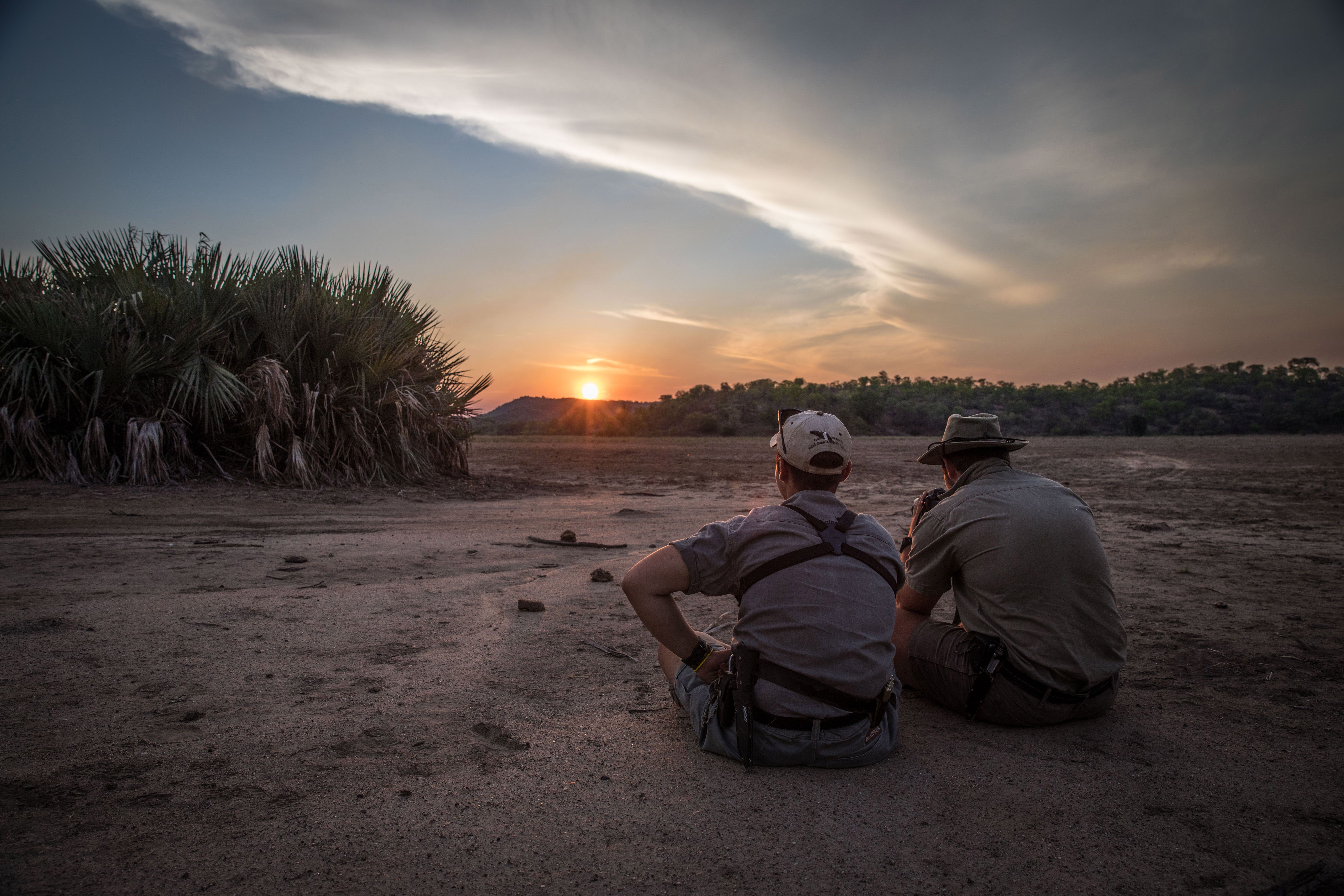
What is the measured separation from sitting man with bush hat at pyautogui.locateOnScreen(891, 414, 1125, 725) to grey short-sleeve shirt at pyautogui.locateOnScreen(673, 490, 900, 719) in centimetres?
62

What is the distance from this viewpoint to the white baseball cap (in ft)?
8.10

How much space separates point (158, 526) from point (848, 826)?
728cm

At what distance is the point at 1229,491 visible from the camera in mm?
11070

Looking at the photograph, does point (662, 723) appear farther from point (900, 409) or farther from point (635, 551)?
point (900, 409)

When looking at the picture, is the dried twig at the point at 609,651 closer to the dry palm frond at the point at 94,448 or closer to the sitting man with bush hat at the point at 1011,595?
the sitting man with bush hat at the point at 1011,595

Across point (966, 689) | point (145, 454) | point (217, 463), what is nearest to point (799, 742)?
point (966, 689)

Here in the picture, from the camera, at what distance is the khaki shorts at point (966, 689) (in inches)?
111

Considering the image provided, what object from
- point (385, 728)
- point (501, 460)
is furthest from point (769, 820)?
point (501, 460)

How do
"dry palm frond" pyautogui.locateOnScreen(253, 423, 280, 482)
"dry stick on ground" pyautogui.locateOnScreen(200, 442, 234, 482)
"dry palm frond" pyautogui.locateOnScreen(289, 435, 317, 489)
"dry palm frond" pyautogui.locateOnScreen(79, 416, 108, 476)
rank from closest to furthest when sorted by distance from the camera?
"dry palm frond" pyautogui.locateOnScreen(79, 416, 108, 476) → "dry stick on ground" pyautogui.locateOnScreen(200, 442, 234, 482) → "dry palm frond" pyautogui.locateOnScreen(253, 423, 280, 482) → "dry palm frond" pyautogui.locateOnScreen(289, 435, 317, 489)

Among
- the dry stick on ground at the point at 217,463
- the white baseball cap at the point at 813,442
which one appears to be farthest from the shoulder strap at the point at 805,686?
the dry stick on ground at the point at 217,463

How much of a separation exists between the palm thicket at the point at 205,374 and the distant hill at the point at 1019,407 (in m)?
23.4

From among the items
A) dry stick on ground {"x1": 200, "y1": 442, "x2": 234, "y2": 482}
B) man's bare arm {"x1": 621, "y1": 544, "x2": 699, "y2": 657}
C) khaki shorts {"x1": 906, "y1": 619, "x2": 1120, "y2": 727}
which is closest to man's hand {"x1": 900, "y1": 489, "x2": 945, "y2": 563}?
khaki shorts {"x1": 906, "y1": 619, "x2": 1120, "y2": 727}

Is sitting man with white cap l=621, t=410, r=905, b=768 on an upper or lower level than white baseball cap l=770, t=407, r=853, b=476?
lower

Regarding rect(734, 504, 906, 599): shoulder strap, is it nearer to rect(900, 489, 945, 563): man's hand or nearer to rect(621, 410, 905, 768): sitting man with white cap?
rect(621, 410, 905, 768): sitting man with white cap
